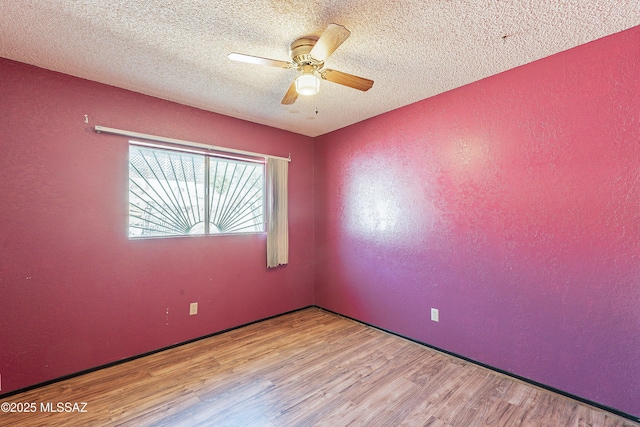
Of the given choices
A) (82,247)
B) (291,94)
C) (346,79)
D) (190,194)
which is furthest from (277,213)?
(346,79)

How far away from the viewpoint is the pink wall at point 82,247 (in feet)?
6.64

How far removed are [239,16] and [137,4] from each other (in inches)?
21.6

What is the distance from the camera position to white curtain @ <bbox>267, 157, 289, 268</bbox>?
3449mm

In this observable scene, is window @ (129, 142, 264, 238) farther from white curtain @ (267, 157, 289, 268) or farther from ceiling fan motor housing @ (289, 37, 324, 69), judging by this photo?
ceiling fan motor housing @ (289, 37, 324, 69)

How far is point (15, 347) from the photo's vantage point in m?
2.01

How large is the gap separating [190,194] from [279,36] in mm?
1853

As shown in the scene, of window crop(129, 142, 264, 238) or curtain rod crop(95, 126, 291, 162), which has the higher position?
curtain rod crop(95, 126, 291, 162)

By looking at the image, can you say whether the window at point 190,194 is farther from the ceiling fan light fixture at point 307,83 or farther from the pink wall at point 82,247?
the ceiling fan light fixture at point 307,83

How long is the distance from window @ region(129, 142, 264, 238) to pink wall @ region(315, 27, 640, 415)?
149 centimetres

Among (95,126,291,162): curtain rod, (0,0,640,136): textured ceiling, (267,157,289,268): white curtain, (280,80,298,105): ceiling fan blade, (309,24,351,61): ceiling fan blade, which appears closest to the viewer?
(309,24,351,61): ceiling fan blade

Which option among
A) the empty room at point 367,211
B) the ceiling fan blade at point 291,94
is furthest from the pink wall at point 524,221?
the ceiling fan blade at point 291,94

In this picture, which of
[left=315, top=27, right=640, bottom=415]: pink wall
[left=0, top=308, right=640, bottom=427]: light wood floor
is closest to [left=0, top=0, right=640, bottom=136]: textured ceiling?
[left=315, top=27, right=640, bottom=415]: pink wall

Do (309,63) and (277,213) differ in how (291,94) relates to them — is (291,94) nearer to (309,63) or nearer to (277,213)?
(309,63)

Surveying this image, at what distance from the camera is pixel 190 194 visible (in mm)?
2904
